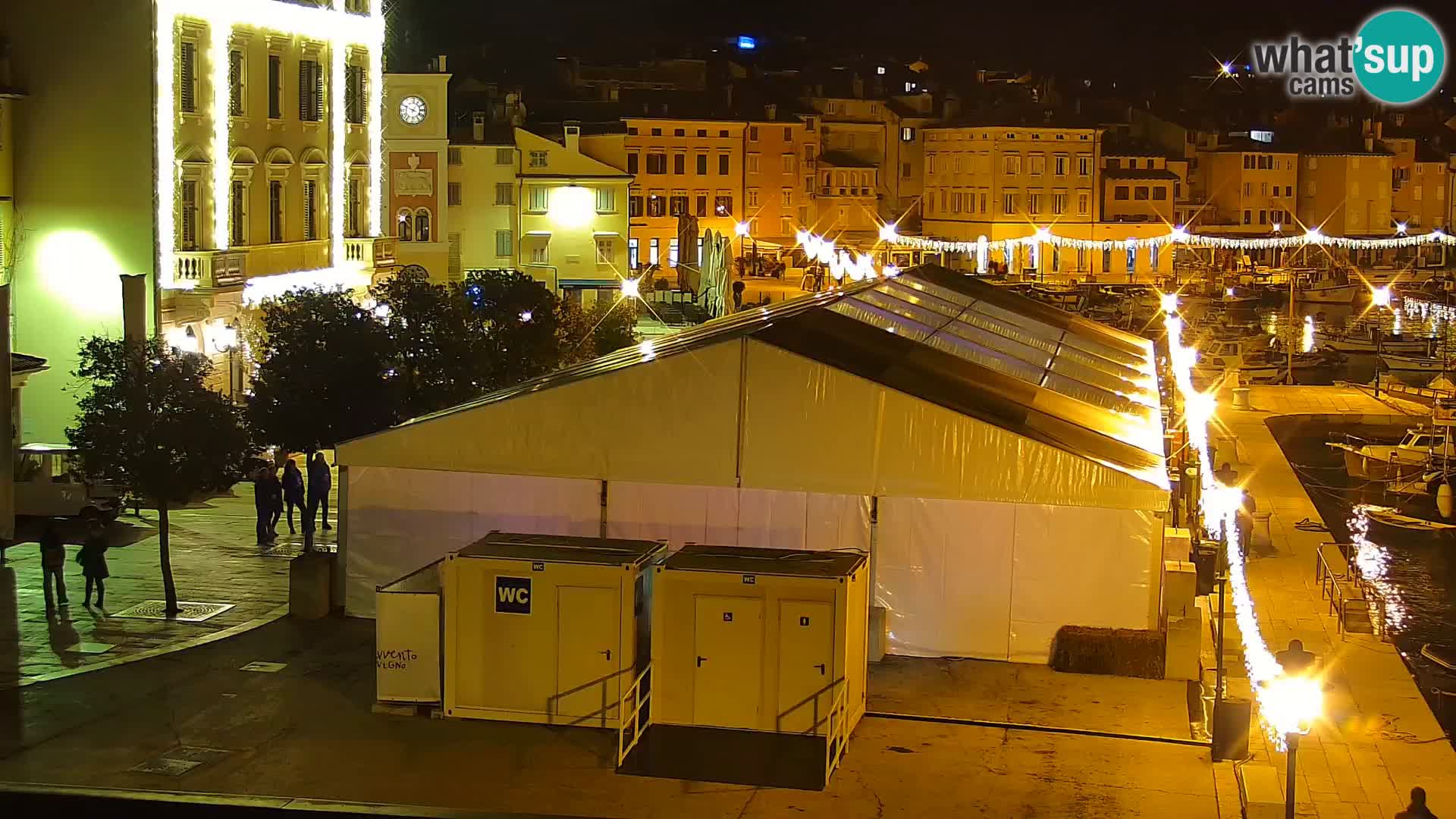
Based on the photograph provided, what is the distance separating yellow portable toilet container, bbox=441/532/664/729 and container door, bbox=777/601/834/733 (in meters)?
1.26

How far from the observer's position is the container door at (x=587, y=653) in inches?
599

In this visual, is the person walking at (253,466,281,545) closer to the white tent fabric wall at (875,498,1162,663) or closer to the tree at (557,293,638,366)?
the tree at (557,293,638,366)

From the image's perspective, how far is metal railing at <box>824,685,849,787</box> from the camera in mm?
14539

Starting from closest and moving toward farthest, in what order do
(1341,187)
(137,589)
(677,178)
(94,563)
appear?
(94,563) → (137,589) → (677,178) → (1341,187)

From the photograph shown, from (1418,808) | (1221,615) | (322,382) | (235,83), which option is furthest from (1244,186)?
(1418,808)

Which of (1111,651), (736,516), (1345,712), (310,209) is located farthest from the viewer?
(310,209)

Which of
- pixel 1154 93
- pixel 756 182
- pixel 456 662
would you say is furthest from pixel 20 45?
pixel 1154 93

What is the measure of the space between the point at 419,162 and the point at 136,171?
24.5 meters

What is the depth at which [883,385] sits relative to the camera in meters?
18.2

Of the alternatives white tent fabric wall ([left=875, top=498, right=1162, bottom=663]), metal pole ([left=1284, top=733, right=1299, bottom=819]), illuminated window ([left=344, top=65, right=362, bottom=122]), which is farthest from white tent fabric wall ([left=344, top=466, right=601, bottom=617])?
illuminated window ([left=344, top=65, right=362, bottom=122])

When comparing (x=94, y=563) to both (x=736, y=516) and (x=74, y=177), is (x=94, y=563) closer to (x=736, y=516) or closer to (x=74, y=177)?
(x=736, y=516)

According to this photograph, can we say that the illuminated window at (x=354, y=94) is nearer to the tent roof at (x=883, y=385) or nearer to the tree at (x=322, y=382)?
the tree at (x=322, y=382)

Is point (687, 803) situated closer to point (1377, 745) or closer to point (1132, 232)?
point (1377, 745)

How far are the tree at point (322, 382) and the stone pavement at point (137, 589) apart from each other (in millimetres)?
1559
